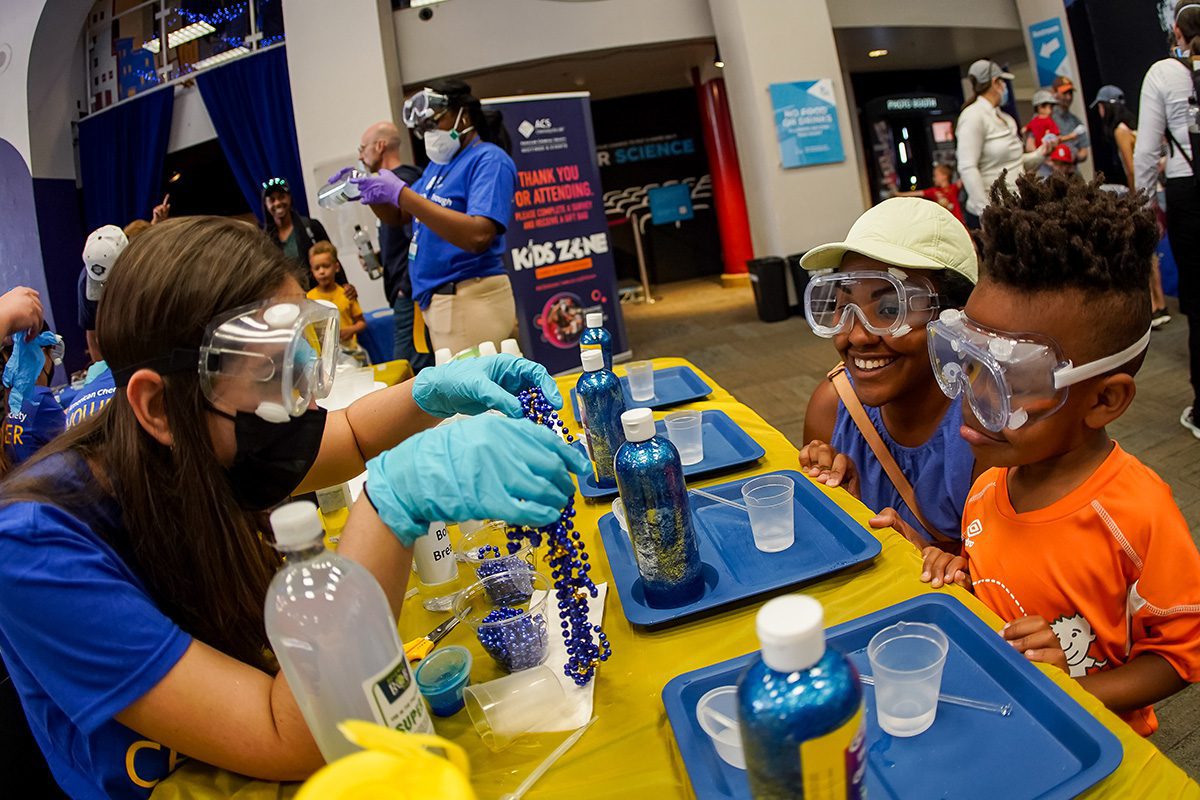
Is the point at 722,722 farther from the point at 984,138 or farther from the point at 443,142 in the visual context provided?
the point at 984,138

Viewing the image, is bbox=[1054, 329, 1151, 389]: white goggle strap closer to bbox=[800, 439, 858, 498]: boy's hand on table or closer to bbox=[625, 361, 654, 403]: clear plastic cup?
bbox=[800, 439, 858, 498]: boy's hand on table

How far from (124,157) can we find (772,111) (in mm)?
7824

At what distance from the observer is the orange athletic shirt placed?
99 centimetres

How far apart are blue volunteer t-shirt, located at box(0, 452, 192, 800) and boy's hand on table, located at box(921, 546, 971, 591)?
106cm

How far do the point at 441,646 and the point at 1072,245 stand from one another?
1.14 metres

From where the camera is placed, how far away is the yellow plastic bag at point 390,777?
0.46 m

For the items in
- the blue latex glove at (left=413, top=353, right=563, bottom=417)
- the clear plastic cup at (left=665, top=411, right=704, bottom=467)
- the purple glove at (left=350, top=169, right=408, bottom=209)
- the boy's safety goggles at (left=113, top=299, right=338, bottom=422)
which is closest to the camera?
the boy's safety goggles at (left=113, top=299, right=338, bottom=422)

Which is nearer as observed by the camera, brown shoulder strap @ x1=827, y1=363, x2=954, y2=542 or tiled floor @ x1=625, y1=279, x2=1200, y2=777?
brown shoulder strap @ x1=827, y1=363, x2=954, y2=542

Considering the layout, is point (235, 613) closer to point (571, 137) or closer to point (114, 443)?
point (114, 443)

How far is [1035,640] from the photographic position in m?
0.93

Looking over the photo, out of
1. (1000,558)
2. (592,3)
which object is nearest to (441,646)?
(1000,558)

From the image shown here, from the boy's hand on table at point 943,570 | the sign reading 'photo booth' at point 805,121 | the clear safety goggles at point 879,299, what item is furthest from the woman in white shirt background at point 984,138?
the boy's hand on table at point 943,570

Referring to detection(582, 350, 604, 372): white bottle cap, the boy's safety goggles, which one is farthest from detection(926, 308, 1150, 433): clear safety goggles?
the boy's safety goggles

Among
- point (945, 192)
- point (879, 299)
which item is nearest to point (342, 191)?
point (879, 299)
